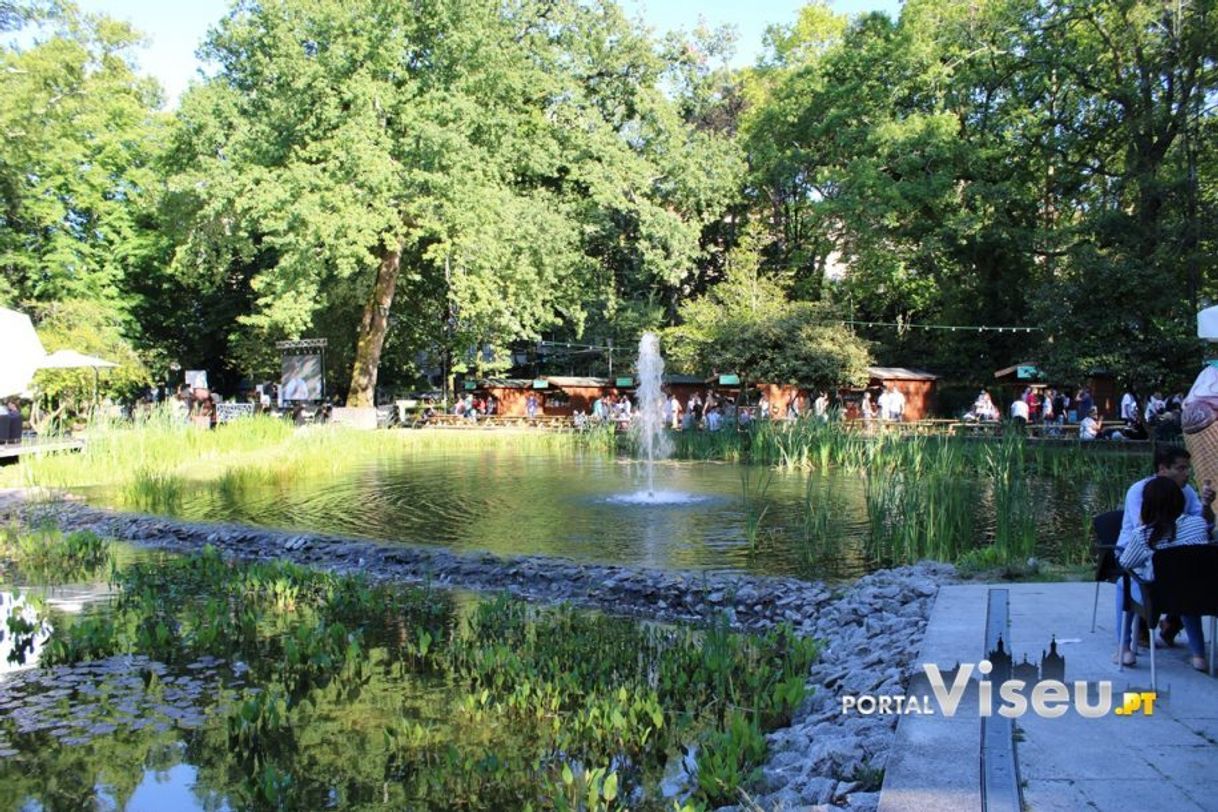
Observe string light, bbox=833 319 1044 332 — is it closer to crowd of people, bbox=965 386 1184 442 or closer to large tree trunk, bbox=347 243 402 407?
crowd of people, bbox=965 386 1184 442

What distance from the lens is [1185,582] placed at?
168 inches

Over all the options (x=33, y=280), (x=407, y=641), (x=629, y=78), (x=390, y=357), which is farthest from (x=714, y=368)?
(x=407, y=641)

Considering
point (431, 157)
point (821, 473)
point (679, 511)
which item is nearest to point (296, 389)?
point (431, 157)

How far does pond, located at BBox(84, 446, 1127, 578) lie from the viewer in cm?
933

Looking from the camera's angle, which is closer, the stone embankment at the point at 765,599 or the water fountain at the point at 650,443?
the stone embankment at the point at 765,599

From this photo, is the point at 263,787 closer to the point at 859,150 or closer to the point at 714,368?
the point at 714,368

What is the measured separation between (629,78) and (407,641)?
1135 inches

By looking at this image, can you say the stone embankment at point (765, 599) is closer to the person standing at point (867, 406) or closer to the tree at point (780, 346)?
the tree at point (780, 346)

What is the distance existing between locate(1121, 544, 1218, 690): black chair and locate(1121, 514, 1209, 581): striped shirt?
6.1 inches

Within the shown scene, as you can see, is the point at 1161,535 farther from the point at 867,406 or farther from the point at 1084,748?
the point at 867,406

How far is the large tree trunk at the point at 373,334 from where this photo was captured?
1161 inches

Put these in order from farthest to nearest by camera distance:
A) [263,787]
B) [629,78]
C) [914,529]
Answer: [629,78], [914,529], [263,787]

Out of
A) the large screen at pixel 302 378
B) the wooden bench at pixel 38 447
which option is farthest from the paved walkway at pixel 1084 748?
the large screen at pixel 302 378

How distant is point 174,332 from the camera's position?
127 ft
